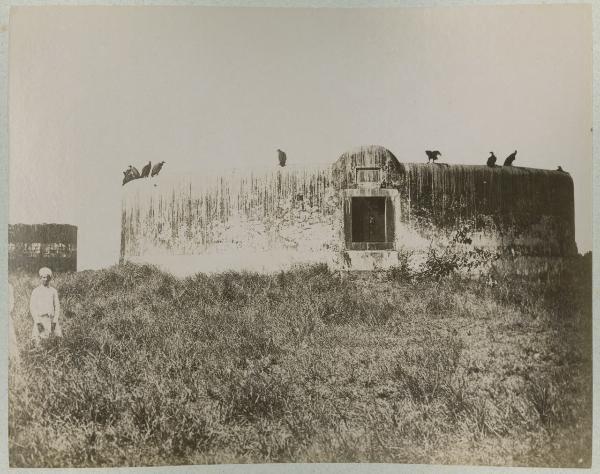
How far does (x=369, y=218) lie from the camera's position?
12.6 feet

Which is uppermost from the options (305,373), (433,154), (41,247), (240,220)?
(433,154)

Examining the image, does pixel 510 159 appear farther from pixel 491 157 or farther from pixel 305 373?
pixel 305 373

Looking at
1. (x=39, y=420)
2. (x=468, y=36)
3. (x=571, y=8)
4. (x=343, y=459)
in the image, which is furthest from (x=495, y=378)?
(x=39, y=420)

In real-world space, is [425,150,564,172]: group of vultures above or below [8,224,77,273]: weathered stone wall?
above

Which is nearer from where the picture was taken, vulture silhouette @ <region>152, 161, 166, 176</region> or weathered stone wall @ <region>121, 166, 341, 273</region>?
vulture silhouette @ <region>152, 161, 166, 176</region>

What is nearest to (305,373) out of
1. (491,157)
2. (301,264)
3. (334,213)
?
(301,264)

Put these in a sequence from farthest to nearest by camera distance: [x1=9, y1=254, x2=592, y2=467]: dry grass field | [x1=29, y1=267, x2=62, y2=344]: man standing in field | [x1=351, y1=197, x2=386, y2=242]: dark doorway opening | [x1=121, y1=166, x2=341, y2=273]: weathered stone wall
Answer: [x1=351, y1=197, x2=386, y2=242]: dark doorway opening < [x1=121, y1=166, x2=341, y2=273]: weathered stone wall < [x1=29, y1=267, x2=62, y2=344]: man standing in field < [x1=9, y1=254, x2=592, y2=467]: dry grass field

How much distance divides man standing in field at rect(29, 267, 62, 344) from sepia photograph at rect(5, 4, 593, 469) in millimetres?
15

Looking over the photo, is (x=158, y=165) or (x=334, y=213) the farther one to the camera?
(x=334, y=213)

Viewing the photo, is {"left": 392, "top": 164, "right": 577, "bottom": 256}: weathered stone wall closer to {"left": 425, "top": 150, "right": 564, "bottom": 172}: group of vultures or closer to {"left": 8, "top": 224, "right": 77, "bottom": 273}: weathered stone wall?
{"left": 425, "top": 150, "right": 564, "bottom": 172}: group of vultures

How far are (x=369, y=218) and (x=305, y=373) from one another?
1418 mm

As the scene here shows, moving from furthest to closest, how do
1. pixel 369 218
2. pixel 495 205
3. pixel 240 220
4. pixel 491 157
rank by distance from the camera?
pixel 369 218, pixel 240 220, pixel 495 205, pixel 491 157

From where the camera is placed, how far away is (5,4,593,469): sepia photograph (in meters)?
3.24

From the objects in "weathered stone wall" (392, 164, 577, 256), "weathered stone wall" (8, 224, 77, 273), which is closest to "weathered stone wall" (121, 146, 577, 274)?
"weathered stone wall" (392, 164, 577, 256)
